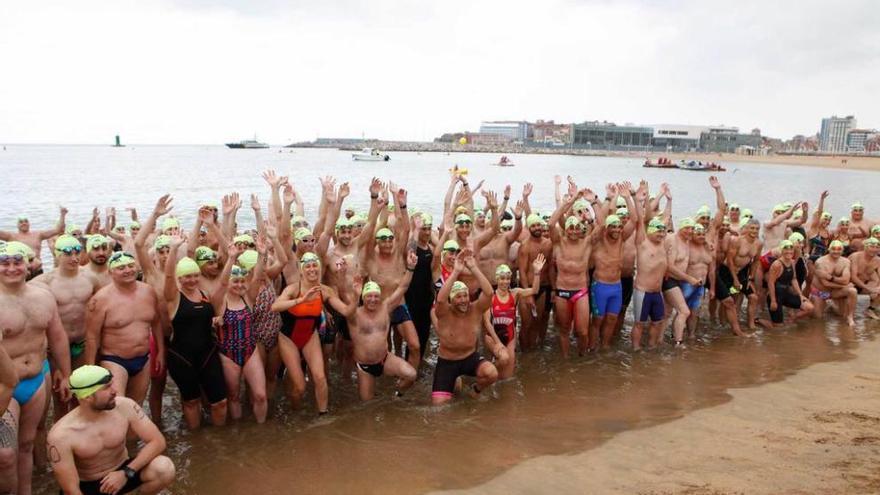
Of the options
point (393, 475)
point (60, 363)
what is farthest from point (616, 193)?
point (60, 363)

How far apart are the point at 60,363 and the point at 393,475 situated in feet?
10.2

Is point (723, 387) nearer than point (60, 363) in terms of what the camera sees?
No

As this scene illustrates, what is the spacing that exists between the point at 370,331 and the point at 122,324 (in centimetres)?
252

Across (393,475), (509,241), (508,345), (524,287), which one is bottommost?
(393,475)

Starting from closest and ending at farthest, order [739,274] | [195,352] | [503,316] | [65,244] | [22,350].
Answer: [22,350], [65,244], [195,352], [503,316], [739,274]

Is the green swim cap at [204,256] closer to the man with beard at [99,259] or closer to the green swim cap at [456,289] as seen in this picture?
the man with beard at [99,259]

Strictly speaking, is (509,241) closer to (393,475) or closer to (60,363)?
(393,475)

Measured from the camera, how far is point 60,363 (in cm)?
513

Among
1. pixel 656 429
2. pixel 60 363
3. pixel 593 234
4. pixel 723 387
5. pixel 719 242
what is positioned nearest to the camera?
pixel 60 363

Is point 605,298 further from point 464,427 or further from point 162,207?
point 162,207

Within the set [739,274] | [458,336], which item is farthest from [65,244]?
[739,274]

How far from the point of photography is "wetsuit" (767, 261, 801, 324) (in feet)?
32.4

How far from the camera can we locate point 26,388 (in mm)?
4754

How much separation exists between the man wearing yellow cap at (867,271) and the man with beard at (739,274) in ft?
7.01
